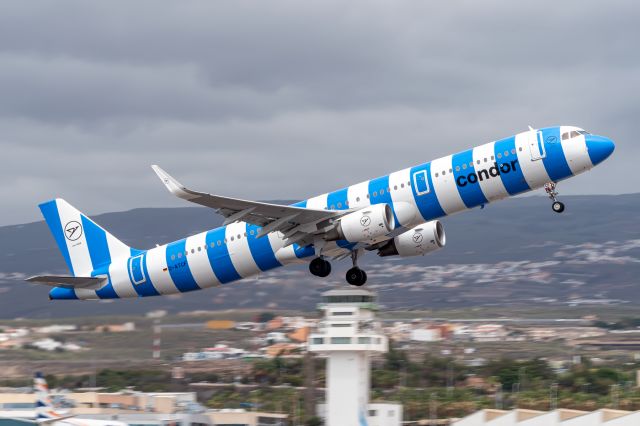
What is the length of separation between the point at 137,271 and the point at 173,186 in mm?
9643

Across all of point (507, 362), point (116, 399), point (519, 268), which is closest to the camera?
point (116, 399)

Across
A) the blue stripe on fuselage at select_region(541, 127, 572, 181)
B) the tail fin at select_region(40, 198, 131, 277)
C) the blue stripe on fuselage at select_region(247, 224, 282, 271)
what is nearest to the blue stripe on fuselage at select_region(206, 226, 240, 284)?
the blue stripe on fuselage at select_region(247, 224, 282, 271)

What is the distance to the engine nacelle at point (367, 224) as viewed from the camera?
39844mm

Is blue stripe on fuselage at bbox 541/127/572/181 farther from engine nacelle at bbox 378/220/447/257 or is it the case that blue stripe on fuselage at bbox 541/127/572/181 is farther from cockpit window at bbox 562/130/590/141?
engine nacelle at bbox 378/220/447/257

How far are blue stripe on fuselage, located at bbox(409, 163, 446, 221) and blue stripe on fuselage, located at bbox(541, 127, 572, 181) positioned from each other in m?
3.94

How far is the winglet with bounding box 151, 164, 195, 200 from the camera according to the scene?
123 ft

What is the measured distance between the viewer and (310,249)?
42.6 meters

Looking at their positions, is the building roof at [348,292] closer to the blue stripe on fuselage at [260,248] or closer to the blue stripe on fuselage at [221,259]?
the blue stripe on fuselage at [221,259]

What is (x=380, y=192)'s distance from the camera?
41.0m

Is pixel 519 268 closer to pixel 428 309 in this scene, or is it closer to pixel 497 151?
pixel 428 309

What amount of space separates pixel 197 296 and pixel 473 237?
134757 millimetres

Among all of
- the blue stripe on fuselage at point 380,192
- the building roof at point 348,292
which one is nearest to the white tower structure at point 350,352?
the building roof at point 348,292

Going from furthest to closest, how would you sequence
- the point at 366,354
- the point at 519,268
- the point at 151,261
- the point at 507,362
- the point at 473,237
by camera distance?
the point at 473,237, the point at 519,268, the point at 507,362, the point at 366,354, the point at 151,261

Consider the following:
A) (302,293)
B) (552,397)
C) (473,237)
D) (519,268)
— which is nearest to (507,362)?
(552,397)
